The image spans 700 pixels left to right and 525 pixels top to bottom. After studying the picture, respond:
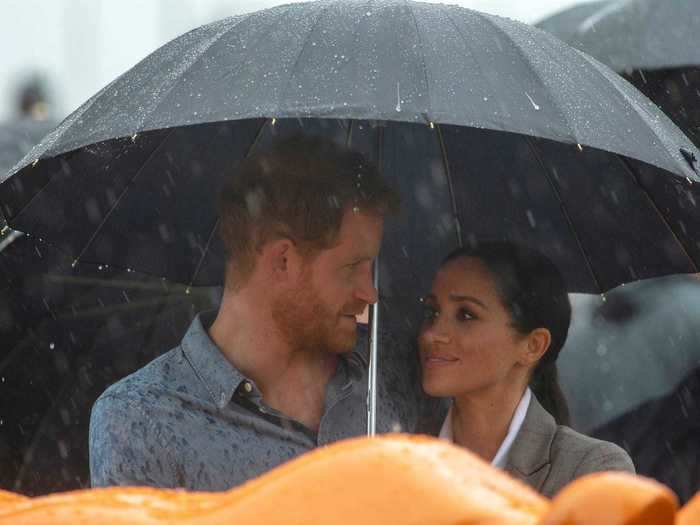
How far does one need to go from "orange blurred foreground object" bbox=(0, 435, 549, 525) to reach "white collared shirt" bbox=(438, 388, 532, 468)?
2037 millimetres

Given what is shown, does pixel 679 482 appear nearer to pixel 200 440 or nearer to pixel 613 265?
pixel 613 265

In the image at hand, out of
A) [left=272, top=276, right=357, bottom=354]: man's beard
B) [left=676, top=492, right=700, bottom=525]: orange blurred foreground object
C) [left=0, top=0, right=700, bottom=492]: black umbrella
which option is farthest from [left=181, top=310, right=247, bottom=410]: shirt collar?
[left=676, top=492, right=700, bottom=525]: orange blurred foreground object

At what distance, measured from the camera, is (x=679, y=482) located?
5324 millimetres

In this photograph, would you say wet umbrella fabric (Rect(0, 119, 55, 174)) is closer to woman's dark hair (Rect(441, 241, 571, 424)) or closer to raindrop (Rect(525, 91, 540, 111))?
woman's dark hair (Rect(441, 241, 571, 424))

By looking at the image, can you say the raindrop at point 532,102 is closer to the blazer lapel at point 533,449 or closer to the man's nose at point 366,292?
the man's nose at point 366,292

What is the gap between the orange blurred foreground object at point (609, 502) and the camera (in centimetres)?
139

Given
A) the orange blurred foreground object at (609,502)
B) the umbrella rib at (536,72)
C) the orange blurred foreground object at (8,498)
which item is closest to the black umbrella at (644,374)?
the umbrella rib at (536,72)

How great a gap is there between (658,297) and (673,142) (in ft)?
8.71

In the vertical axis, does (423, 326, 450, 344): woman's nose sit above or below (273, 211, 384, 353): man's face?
below

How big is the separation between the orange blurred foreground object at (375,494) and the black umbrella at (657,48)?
15.2ft

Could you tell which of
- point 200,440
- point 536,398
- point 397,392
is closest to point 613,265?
point 536,398

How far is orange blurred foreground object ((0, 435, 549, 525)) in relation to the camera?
5.07ft

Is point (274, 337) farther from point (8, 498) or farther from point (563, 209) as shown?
point (8, 498)

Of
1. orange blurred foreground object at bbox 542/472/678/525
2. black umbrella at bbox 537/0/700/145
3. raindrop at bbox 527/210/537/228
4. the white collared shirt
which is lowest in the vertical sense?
black umbrella at bbox 537/0/700/145
